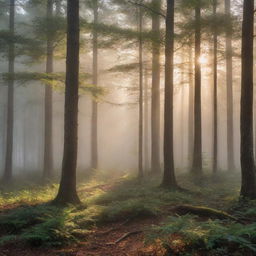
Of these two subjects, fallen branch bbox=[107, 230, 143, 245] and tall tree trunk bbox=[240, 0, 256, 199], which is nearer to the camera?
fallen branch bbox=[107, 230, 143, 245]

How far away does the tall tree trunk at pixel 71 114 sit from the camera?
31.0 feet

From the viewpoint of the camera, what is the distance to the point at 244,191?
883cm

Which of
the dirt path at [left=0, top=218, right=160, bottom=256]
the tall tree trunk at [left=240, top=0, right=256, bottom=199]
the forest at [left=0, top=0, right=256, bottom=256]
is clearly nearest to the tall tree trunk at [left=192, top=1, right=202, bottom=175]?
the forest at [left=0, top=0, right=256, bottom=256]

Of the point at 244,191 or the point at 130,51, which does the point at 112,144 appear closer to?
the point at 130,51

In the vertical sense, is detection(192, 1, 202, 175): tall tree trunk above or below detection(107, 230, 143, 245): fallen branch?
above

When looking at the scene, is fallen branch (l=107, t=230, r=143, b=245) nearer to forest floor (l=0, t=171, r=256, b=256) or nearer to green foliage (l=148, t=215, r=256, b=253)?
forest floor (l=0, t=171, r=256, b=256)

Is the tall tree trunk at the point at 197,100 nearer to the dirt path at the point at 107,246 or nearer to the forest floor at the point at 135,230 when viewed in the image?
the forest floor at the point at 135,230

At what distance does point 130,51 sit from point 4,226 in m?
13.7

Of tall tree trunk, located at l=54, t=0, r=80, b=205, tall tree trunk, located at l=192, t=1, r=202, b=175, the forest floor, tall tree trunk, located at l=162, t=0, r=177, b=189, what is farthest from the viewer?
tall tree trunk, located at l=192, t=1, r=202, b=175

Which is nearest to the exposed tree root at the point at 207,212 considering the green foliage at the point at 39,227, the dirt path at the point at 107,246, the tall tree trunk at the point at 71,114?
the dirt path at the point at 107,246

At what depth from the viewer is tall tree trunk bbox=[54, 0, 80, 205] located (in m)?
9.45

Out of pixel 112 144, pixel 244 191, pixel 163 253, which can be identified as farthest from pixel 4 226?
pixel 112 144

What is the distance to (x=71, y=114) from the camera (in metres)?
9.47

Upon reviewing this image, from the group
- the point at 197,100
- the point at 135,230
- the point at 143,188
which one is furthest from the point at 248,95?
the point at 143,188
